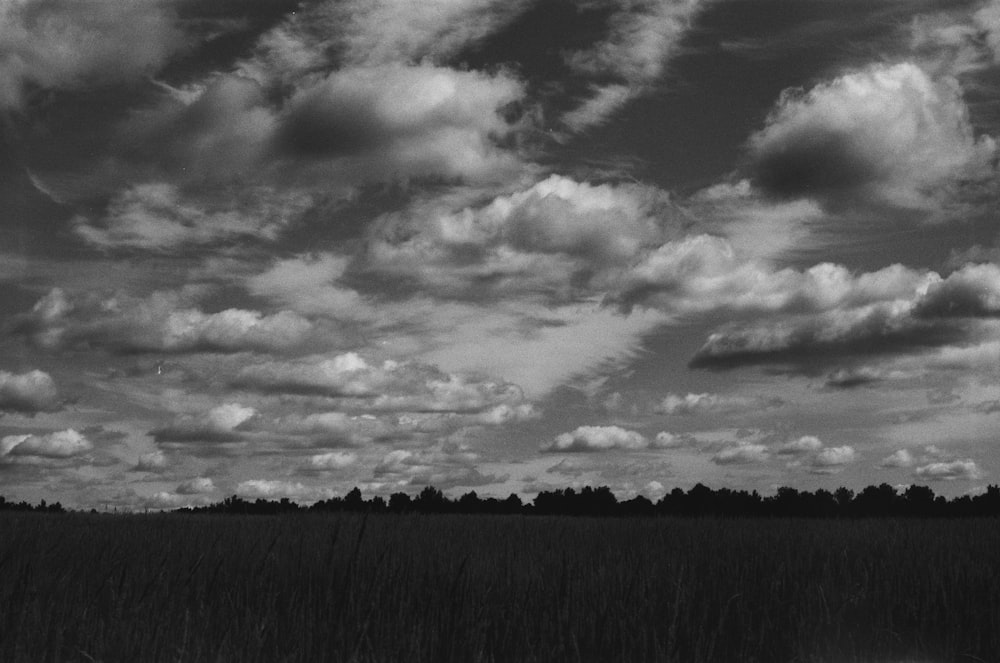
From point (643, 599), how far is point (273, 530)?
5.63m

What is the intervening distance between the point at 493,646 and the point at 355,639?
28.6 inches

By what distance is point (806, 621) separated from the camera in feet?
18.0

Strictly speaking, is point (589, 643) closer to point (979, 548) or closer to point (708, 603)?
point (708, 603)

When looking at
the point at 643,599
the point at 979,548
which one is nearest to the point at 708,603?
the point at 643,599

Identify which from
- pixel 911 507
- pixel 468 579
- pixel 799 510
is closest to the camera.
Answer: pixel 468 579

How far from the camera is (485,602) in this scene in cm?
521

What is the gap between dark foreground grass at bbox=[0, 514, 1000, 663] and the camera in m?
4.47

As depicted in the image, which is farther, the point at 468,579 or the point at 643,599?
the point at 468,579

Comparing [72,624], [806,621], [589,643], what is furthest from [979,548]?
[72,624]

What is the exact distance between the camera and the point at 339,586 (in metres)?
5.69

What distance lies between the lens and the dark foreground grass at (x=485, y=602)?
447 cm

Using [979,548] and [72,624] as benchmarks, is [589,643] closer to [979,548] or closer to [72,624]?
[72,624]

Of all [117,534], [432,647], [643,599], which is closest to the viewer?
[432,647]

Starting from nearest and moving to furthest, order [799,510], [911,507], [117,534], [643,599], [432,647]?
[432,647], [643,599], [117,534], [799,510], [911,507]
